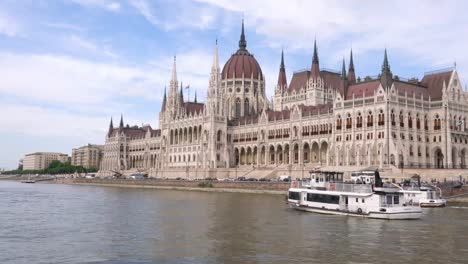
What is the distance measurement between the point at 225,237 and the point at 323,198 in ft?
63.1

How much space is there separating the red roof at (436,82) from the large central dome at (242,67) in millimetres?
59721

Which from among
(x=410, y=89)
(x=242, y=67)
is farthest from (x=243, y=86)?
(x=410, y=89)

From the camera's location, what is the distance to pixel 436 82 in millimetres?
102188

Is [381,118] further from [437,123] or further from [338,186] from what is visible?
[338,186]

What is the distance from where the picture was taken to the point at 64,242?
112ft

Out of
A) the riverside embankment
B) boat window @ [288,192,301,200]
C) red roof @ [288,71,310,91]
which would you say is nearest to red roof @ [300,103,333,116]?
red roof @ [288,71,310,91]

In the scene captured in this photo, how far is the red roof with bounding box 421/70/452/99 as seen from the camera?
100113 mm

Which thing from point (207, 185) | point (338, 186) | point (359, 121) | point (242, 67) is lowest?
point (207, 185)

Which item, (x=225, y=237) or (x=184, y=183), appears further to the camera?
(x=184, y=183)

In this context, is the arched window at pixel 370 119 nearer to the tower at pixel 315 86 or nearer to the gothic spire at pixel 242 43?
the tower at pixel 315 86

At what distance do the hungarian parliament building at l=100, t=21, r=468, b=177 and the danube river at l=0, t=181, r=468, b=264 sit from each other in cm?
4286

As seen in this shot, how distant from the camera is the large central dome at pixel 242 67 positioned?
155m

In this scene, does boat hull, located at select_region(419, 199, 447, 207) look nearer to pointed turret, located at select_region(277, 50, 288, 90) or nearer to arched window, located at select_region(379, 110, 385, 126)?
arched window, located at select_region(379, 110, 385, 126)

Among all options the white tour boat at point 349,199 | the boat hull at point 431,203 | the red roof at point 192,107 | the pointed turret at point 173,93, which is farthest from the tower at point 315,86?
the white tour boat at point 349,199
